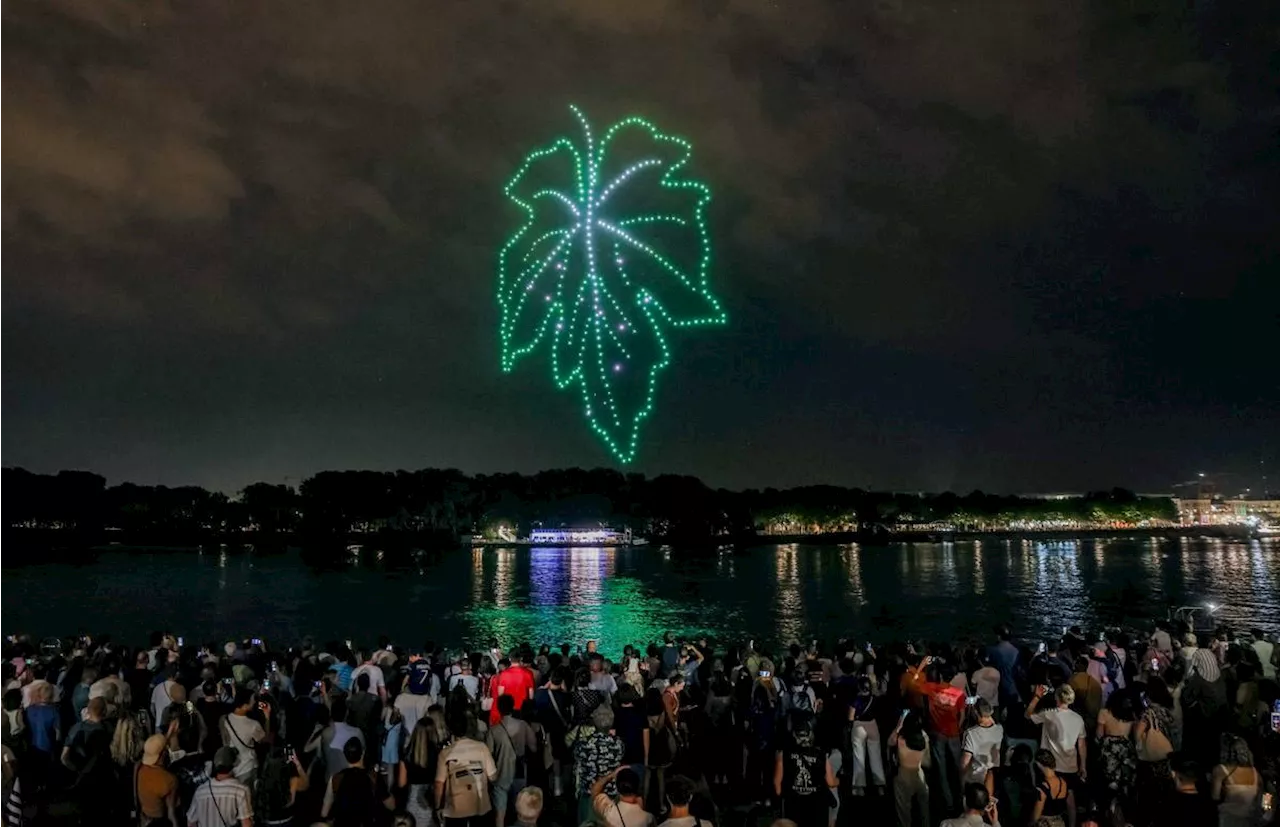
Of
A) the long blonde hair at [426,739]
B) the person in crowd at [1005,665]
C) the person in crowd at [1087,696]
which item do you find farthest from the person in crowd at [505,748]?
the person in crowd at [1005,665]

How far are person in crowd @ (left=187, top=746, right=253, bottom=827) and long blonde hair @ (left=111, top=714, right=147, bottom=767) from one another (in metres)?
2.72

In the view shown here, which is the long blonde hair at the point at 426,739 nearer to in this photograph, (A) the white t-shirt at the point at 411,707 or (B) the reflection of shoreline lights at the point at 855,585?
(A) the white t-shirt at the point at 411,707

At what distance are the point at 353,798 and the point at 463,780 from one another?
89cm

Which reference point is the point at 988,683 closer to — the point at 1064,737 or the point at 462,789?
the point at 1064,737

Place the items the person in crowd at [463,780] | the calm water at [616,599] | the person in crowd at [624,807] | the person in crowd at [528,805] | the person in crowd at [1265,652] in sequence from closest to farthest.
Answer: the person in crowd at [528,805] → the person in crowd at [624,807] → the person in crowd at [463,780] → the person in crowd at [1265,652] → the calm water at [616,599]

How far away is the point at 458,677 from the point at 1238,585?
87.1m

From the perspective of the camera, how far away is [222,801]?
6879 millimetres

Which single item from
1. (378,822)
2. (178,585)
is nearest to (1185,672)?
(378,822)

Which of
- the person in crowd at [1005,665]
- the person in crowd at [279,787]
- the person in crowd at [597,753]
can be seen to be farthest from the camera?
the person in crowd at [1005,665]

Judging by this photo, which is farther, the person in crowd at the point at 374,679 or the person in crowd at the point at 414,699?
the person in crowd at the point at 374,679

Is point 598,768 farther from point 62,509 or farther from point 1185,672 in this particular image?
point 62,509

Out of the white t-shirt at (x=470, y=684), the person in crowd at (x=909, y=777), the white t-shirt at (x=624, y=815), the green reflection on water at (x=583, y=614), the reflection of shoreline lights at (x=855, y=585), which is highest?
the white t-shirt at (x=624, y=815)

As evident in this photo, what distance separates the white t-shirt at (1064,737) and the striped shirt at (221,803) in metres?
7.07

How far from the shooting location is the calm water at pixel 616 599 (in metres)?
49.6
